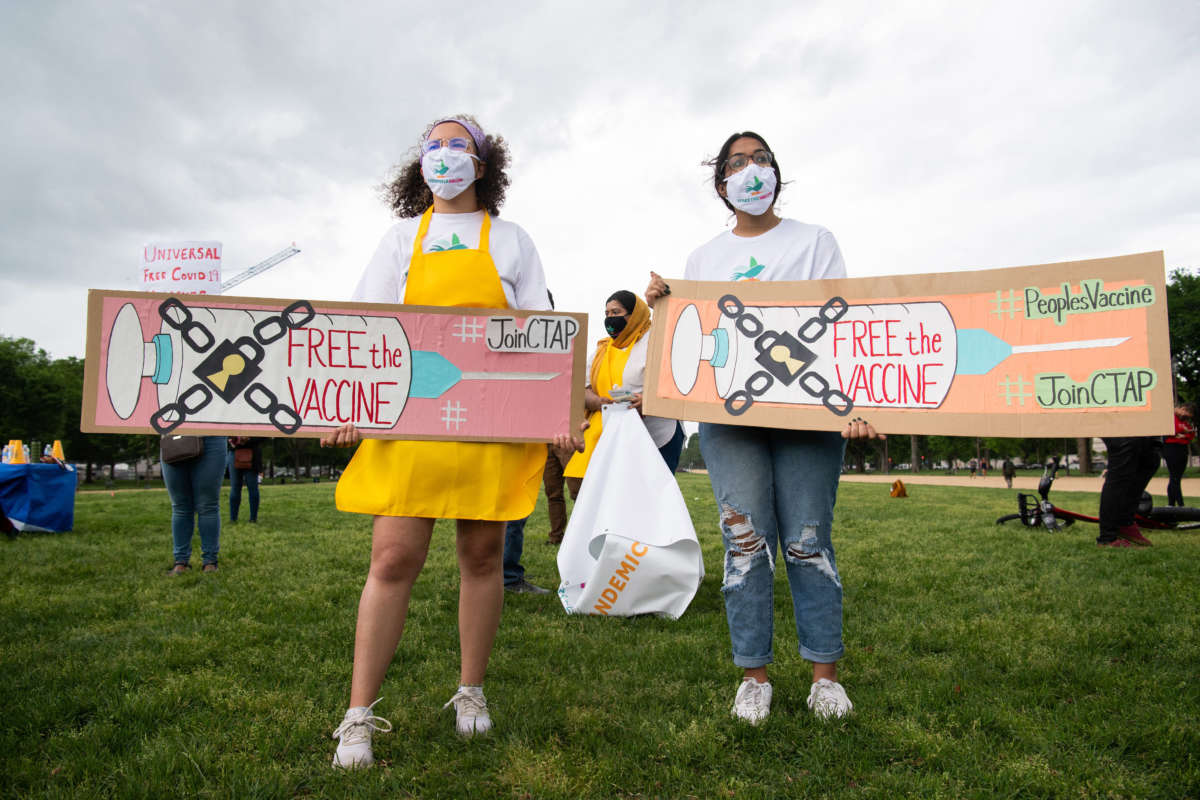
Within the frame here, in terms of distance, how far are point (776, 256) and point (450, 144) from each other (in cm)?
143

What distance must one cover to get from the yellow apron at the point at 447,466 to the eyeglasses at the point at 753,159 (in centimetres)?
114

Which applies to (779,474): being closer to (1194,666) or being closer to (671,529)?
(671,529)

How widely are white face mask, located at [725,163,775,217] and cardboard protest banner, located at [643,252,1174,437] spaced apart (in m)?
0.37

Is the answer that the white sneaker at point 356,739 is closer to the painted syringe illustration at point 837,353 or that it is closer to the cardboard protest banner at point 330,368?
the cardboard protest banner at point 330,368

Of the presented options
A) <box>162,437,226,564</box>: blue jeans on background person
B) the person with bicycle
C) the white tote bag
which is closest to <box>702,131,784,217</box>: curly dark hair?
the white tote bag

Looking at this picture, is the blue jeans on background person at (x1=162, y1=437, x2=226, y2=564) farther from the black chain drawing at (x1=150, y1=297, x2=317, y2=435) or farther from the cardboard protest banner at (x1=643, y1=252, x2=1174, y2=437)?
the cardboard protest banner at (x1=643, y1=252, x2=1174, y2=437)

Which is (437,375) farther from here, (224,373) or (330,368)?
(224,373)

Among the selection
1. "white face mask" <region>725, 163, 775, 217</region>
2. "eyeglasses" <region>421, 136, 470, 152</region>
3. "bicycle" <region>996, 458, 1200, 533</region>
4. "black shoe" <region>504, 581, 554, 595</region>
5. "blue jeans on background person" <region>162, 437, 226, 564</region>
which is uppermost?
"eyeglasses" <region>421, 136, 470, 152</region>

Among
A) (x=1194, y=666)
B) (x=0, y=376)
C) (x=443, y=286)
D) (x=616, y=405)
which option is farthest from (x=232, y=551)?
(x=0, y=376)

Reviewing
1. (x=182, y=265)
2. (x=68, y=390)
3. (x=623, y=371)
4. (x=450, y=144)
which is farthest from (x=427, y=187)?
(x=68, y=390)

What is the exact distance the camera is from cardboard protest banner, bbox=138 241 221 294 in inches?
314

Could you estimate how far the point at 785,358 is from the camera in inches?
114

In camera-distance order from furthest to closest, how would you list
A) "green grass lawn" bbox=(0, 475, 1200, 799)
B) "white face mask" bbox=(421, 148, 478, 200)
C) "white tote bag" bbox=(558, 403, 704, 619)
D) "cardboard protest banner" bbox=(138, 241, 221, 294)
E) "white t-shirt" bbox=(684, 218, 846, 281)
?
"cardboard protest banner" bbox=(138, 241, 221, 294) < "white tote bag" bbox=(558, 403, 704, 619) < "white t-shirt" bbox=(684, 218, 846, 281) < "white face mask" bbox=(421, 148, 478, 200) < "green grass lawn" bbox=(0, 475, 1200, 799)

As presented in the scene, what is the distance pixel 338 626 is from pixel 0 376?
152 feet
